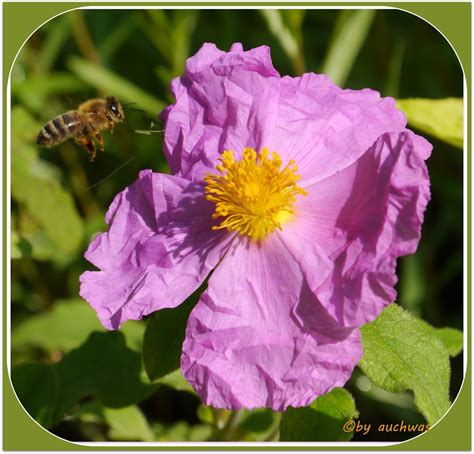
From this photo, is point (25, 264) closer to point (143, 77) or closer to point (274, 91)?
point (143, 77)

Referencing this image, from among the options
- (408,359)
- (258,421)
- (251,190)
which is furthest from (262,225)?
(258,421)

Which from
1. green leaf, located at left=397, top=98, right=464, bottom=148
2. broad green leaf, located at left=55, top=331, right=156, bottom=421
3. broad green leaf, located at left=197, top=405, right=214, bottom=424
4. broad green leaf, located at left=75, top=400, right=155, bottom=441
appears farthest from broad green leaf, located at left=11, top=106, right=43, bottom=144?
green leaf, located at left=397, top=98, right=464, bottom=148

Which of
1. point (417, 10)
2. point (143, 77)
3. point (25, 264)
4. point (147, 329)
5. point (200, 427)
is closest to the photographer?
point (147, 329)

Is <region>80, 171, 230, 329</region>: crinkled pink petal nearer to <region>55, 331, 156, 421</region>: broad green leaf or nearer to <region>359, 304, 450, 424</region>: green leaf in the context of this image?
<region>359, 304, 450, 424</region>: green leaf

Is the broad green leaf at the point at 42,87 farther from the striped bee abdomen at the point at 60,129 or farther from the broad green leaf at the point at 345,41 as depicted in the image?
the broad green leaf at the point at 345,41

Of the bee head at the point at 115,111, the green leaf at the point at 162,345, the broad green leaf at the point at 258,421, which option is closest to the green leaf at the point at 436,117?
the bee head at the point at 115,111

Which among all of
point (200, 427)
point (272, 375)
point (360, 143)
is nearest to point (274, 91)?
point (360, 143)

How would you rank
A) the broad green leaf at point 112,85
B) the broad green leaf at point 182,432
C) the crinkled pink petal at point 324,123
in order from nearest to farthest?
1. the crinkled pink petal at point 324,123
2. the broad green leaf at point 182,432
3. the broad green leaf at point 112,85
